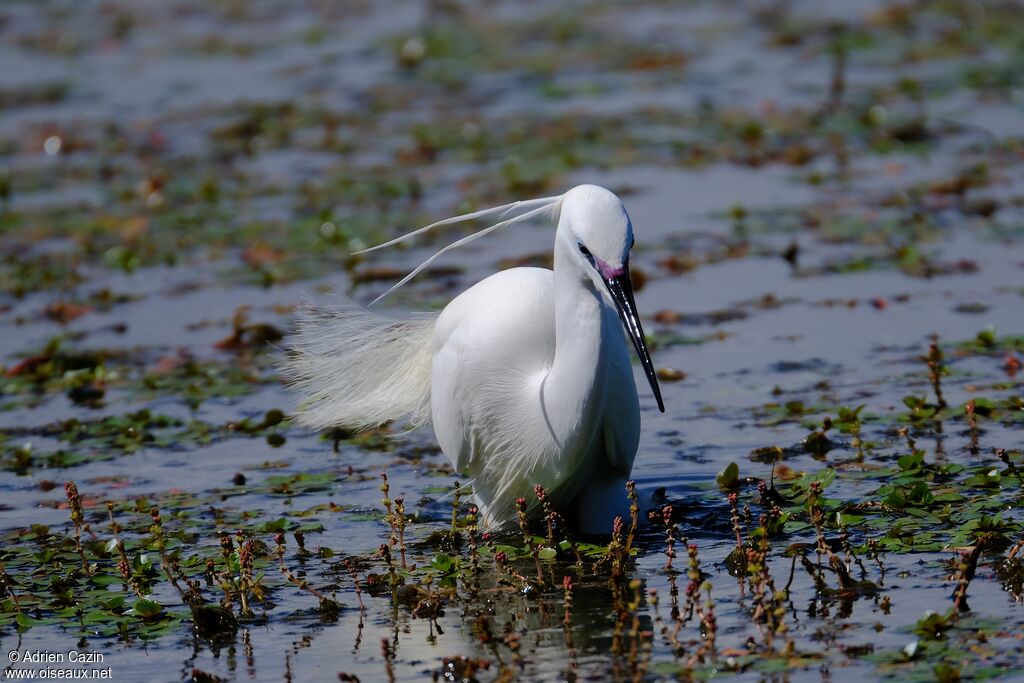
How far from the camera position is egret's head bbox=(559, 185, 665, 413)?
4.36 m

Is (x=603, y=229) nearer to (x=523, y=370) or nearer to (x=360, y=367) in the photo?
(x=523, y=370)

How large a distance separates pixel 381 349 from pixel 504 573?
1.32 m

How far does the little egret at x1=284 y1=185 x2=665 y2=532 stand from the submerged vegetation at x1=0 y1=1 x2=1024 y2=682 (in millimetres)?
180

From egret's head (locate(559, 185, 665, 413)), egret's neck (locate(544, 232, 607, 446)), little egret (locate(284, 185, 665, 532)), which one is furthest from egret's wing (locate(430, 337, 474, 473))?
egret's head (locate(559, 185, 665, 413))


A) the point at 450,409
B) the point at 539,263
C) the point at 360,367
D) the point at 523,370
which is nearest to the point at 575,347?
the point at 523,370

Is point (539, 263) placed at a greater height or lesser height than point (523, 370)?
lesser

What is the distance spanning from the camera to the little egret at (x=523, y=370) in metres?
4.52

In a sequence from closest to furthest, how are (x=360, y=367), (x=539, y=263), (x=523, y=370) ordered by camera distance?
(x=523, y=370) → (x=360, y=367) → (x=539, y=263)

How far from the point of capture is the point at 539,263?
28.5ft

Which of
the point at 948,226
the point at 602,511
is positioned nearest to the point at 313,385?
the point at 602,511

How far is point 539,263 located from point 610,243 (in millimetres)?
4329

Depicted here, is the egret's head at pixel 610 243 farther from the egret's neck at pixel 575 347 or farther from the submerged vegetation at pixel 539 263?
the submerged vegetation at pixel 539 263

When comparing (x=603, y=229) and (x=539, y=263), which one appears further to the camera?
(x=539, y=263)

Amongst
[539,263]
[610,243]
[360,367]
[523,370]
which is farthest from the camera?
[539,263]
